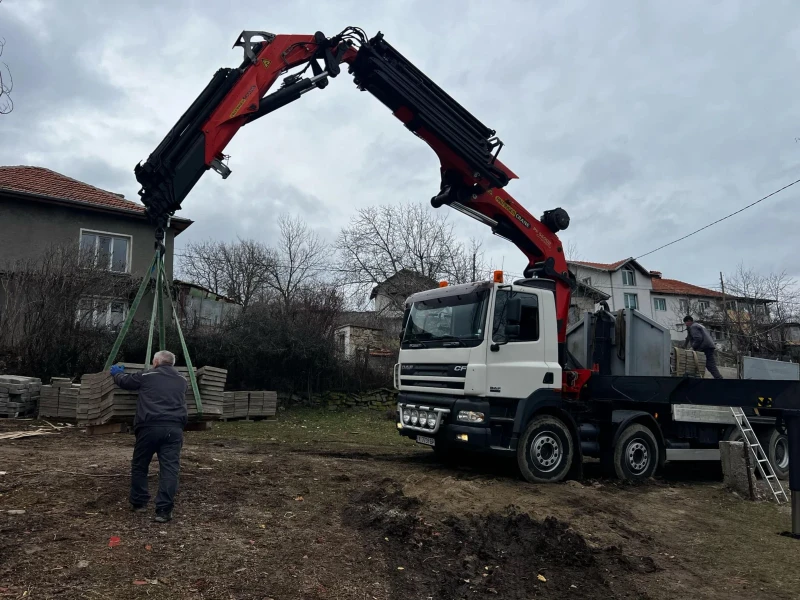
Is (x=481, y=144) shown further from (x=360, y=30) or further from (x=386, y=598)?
(x=386, y=598)

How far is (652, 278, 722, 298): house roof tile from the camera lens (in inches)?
2085

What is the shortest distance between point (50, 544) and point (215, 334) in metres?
14.3

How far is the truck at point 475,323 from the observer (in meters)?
7.90

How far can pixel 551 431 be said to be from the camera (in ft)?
28.7

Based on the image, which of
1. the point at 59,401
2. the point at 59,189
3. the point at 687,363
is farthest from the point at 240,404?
the point at 59,189

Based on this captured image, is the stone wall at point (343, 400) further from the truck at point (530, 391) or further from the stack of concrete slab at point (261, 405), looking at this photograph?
the truck at point (530, 391)

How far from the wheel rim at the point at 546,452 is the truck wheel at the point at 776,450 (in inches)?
171

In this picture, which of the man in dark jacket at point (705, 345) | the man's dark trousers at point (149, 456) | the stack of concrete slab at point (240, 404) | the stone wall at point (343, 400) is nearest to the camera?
the man's dark trousers at point (149, 456)

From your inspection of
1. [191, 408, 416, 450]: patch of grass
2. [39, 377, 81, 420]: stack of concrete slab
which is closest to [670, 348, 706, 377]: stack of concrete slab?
[191, 408, 416, 450]: patch of grass

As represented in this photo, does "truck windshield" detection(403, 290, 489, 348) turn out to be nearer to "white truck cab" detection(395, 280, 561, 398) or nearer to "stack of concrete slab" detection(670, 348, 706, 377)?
"white truck cab" detection(395, 280, 561, 398)

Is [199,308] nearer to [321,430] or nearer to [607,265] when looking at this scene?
[321,430]

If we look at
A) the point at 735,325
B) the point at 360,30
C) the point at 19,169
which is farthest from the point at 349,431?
the point at 735,325

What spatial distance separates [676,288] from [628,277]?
265 inches

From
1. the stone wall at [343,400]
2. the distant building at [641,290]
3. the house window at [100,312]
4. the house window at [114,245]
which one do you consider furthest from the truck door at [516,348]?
the distant building at [641,290]
